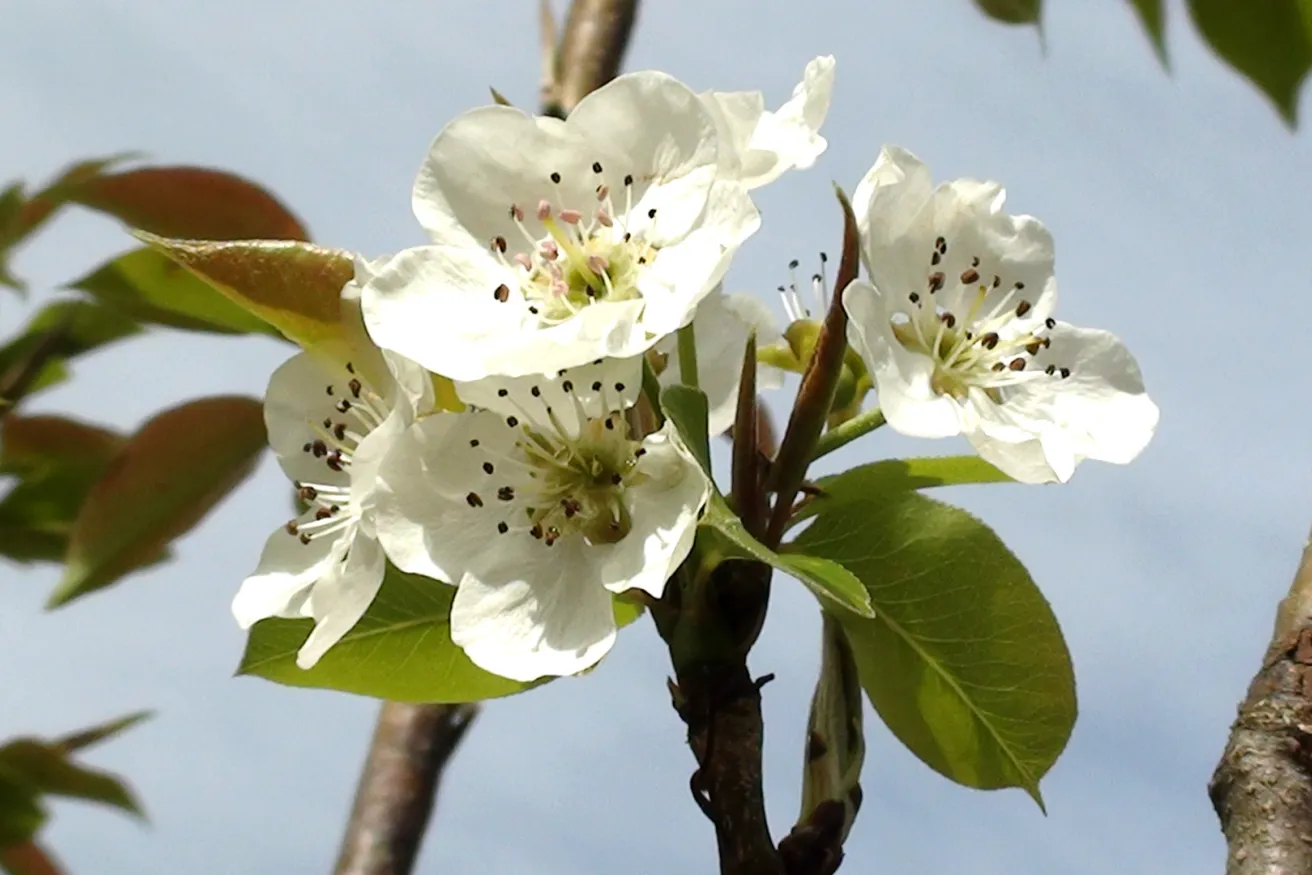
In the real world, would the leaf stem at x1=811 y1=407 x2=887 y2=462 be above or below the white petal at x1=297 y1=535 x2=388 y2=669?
above

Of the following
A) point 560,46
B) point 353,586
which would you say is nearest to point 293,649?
point 353,586

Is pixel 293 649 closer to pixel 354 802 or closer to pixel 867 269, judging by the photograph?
pixel 867 269

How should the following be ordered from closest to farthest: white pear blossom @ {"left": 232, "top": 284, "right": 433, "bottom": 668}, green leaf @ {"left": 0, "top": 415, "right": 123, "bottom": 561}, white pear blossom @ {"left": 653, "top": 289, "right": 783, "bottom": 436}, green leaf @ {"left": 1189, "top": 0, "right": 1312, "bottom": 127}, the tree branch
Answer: white pear blossom @ {"left": 232, "top": 284, "right": 433, "bottom": 668} → white pear blossom @ {"left": 653, "top": 289, "right": 783, "bottom": 436} → green leaf @ {"left": 1189, "top": 0, "right": 1312, "bottom": 127} → the tree branch → green leaf @ {"left": 0, "top": 415, "right": 123, "bottom": 561}

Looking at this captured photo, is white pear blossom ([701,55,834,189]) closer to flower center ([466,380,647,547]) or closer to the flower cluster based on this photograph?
the flower cluster

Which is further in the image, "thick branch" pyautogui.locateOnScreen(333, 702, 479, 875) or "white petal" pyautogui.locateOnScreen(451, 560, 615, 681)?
"thick branch" pyautogui.locateOnScreen(333, 702, 479, 875)

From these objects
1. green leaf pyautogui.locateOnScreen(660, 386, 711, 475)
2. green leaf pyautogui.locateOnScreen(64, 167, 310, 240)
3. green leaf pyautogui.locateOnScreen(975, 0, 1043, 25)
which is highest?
green leaf pyautogui.locateOnScreen(975, 0, 1043, 25)

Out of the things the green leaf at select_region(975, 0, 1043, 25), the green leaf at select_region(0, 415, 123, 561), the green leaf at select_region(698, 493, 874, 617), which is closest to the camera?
the green leaf at select_region(698, 493, 874, 617)

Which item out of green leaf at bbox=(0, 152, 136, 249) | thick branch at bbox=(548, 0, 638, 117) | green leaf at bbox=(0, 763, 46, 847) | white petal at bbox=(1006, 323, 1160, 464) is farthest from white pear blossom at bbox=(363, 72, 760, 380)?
green leaf at bbox=(0, 763, 46, 847)
